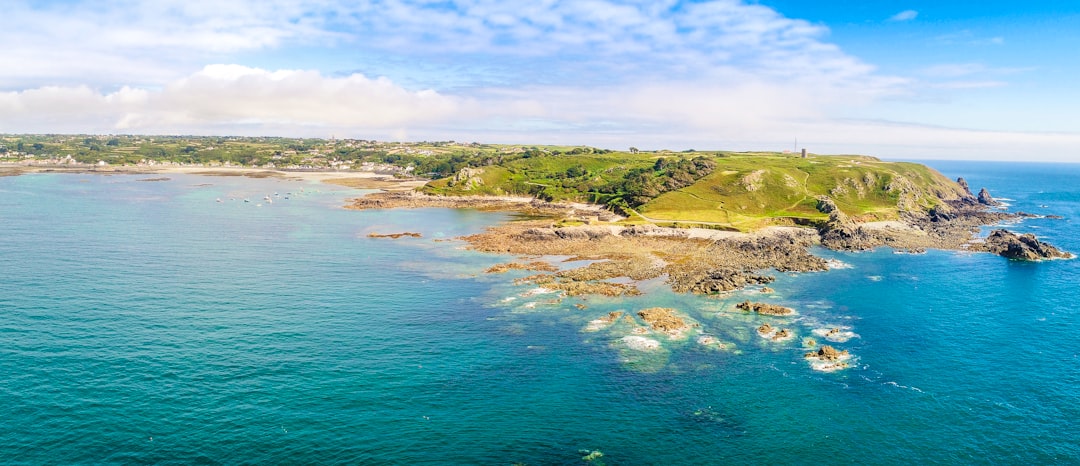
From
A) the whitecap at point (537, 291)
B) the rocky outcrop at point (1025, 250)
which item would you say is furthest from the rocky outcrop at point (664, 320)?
the rocky outcrop at point (1025, 250)

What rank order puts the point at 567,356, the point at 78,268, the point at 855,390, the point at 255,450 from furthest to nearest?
the point at 78,268 → the point at 567,356 → the point at 855,390 → the point at 255,450

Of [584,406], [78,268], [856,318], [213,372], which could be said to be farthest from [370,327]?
[856,318]

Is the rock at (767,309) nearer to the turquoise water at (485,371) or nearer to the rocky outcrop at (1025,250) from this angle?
the turquoise water at (485,371)

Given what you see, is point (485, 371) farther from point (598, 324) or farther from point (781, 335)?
point (781, 335)

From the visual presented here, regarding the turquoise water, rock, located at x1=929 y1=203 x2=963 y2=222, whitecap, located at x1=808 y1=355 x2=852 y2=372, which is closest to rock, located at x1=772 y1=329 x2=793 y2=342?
the turquoise water

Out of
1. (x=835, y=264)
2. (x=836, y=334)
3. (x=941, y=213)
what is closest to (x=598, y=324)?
(x=836, y=334)

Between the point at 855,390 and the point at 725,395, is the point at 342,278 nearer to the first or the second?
the point at 725,395

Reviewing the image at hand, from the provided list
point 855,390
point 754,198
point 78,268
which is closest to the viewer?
point 855,390
